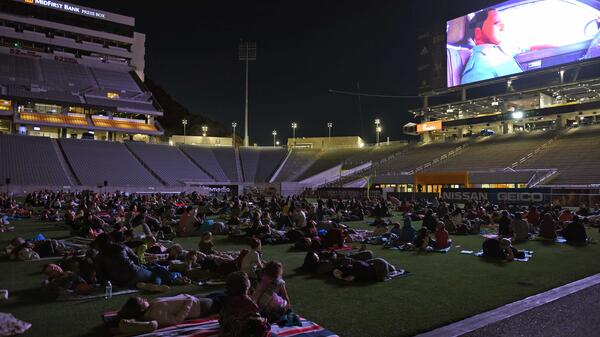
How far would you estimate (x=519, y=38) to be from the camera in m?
46.9

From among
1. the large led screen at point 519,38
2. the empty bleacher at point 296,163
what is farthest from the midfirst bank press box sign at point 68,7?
the large led screen at point 519,38

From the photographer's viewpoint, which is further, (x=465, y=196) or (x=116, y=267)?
(x=465, y=196)

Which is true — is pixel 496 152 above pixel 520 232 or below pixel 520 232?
above

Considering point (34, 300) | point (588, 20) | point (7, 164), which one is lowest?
point (34, 300)

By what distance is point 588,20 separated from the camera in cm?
4222

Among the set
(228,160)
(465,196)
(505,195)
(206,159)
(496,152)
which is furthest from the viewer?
(228,160)


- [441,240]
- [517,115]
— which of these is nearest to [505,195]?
[441,240]

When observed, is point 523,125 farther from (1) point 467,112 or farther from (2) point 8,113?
(2) point 8,113

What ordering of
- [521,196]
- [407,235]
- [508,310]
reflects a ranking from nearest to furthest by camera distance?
[508,310]
[407,235]
[521,196]

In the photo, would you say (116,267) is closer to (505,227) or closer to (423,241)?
(423,241)

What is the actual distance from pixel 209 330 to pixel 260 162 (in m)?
59.8

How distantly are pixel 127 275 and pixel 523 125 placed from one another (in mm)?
59158

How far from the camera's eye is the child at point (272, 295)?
6.05 m

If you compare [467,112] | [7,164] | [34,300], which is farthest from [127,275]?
[467,112]
